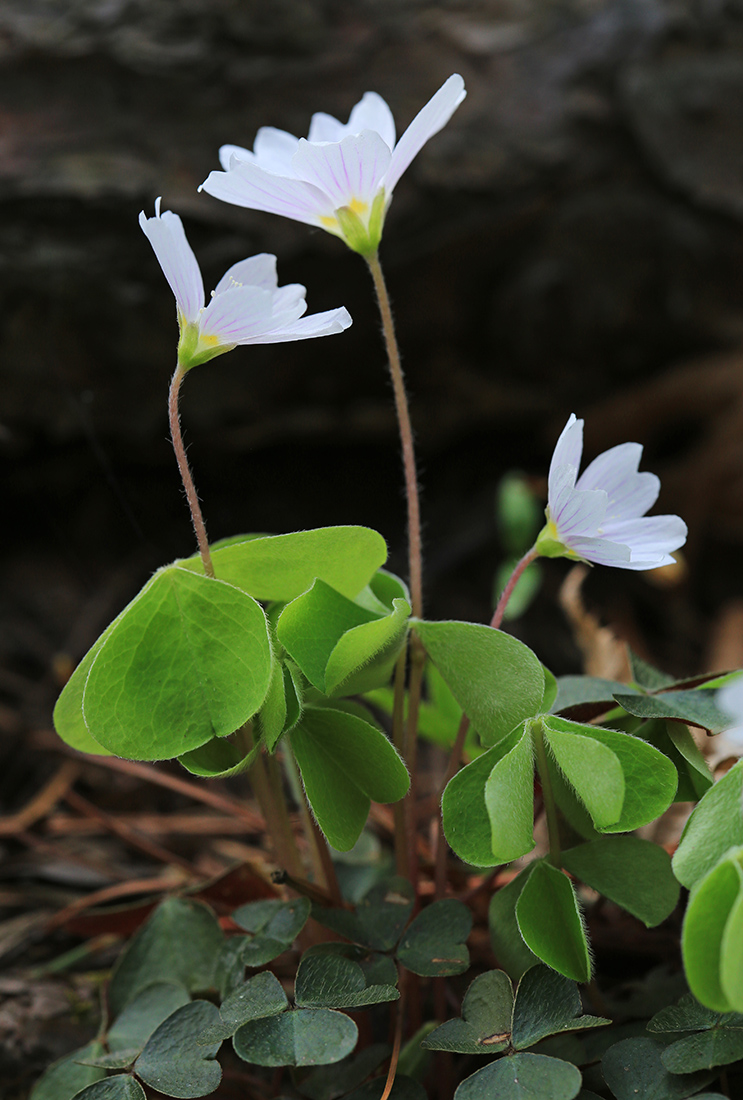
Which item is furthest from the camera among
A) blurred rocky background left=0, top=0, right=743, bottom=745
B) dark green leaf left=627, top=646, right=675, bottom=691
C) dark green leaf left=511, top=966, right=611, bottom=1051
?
blurred rocky background left=0, top=0, right=743, bottom=745

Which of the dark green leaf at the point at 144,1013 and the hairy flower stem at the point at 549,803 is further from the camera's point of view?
the dark green leaf at the point at 144,1013

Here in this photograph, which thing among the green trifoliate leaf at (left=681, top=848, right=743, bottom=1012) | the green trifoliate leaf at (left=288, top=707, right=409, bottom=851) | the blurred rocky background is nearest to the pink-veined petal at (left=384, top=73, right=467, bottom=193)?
the green trifoliate leaf at (left=288, top=707, right=409, bottom=851)

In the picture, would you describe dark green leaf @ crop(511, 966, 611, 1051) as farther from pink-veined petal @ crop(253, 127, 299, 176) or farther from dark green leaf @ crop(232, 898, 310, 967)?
pink-veined petal @ crop(253, 127, 299, 176)

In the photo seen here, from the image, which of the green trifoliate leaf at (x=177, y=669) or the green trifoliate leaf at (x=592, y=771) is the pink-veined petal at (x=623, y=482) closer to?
the green trifoliate leaf at (x=592, y=771)

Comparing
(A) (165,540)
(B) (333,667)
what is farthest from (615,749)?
(A) (165,540)

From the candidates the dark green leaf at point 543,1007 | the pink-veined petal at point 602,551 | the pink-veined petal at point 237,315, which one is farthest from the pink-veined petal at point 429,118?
the dark green leaf at point 543,1007

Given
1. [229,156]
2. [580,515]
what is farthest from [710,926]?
[229,156]

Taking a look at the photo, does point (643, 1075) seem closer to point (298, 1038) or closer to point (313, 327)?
point (298, 1038)

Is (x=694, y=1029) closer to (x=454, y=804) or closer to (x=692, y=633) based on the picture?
(x=454, y=804)

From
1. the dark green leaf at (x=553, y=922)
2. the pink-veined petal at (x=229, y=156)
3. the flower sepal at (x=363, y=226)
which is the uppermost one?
the pink-veined petal at (x=229, y=156)
